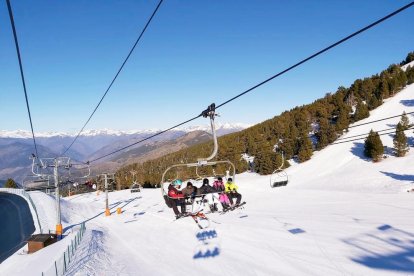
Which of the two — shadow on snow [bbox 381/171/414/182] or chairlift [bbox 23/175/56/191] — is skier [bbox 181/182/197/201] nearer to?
chairlift [bbox 23/175/56/191]

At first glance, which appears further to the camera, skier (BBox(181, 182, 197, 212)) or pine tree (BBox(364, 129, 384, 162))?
pine tree (BBox(364, 129, 384, 162))

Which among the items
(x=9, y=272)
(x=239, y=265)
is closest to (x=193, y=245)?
(x=239, y=265)

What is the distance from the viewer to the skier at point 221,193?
17938 millimetres

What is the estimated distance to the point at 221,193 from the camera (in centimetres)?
1800

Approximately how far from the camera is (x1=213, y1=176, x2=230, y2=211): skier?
17.9m

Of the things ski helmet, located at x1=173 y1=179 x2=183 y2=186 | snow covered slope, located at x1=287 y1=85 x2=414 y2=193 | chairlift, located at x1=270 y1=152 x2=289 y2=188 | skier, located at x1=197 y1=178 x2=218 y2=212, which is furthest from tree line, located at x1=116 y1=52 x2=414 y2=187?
ski helmet, located at x1=173 y1=179 x2=183 y2=186

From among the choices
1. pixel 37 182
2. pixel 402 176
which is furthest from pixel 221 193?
pixel 402 176

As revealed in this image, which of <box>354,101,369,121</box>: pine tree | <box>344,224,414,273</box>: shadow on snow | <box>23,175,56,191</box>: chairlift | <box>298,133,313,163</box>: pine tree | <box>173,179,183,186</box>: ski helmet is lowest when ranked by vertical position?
<box>344,224,414,273</box>: shadow on snow

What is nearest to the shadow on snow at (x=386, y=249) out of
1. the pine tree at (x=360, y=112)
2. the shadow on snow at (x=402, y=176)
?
the shadow on snow at (x=402, y=176)

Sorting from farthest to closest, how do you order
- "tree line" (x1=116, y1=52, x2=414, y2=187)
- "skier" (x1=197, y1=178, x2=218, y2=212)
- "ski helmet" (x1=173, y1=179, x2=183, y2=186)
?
"tree line" (x1=116, y1=52, x2=414, y2=187)
"skier" (x1=197, y1=178, x2=218, y2=212)
"ski helmet" (x1=173, y1=179, x2=183, y2=186)

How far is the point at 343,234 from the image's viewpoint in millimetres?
17906

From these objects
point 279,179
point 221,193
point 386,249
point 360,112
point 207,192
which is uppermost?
point 360,112

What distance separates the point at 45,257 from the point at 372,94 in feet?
349

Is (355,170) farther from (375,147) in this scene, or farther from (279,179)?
(279,179)
